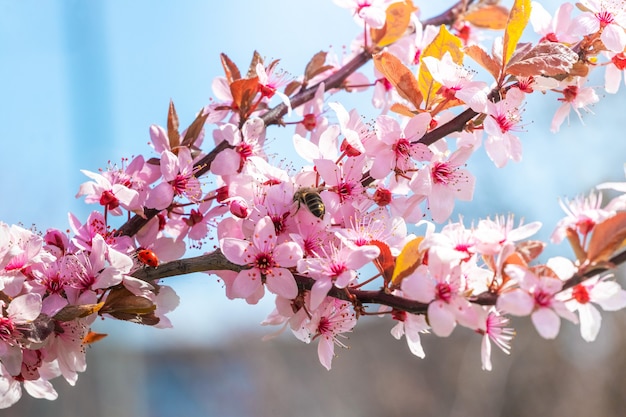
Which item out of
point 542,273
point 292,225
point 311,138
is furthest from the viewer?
point 311,138

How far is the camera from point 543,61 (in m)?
0.56

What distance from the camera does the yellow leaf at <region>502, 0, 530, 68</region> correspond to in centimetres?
59

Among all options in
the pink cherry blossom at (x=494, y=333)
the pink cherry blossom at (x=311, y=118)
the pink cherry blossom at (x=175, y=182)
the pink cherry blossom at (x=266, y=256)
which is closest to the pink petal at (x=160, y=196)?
the pink cherry blossom at (x=175, y=182)

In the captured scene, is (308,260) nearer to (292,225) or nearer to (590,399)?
(292,225)

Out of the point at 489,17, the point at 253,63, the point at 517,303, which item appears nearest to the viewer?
the point at 517,303

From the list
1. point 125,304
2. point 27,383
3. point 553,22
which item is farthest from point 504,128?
point 27,383

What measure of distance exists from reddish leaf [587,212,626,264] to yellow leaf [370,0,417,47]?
425 millimetres

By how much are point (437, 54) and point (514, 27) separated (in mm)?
80

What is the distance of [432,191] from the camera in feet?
2.11

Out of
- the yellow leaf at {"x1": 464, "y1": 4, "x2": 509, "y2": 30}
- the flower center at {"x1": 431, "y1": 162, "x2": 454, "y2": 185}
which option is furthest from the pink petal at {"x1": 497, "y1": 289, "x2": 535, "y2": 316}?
the yellow leaf at {"x1": 464, "y1": 4, "x2": 509, "y2": 30}

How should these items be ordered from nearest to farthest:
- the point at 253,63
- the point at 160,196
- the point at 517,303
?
the point at 517,303, the point at 160,196, the point at 253,63

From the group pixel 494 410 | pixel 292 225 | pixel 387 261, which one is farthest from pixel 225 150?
pixel 494 410

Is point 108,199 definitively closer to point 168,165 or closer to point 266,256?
point 168,165

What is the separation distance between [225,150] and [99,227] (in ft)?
0.48
